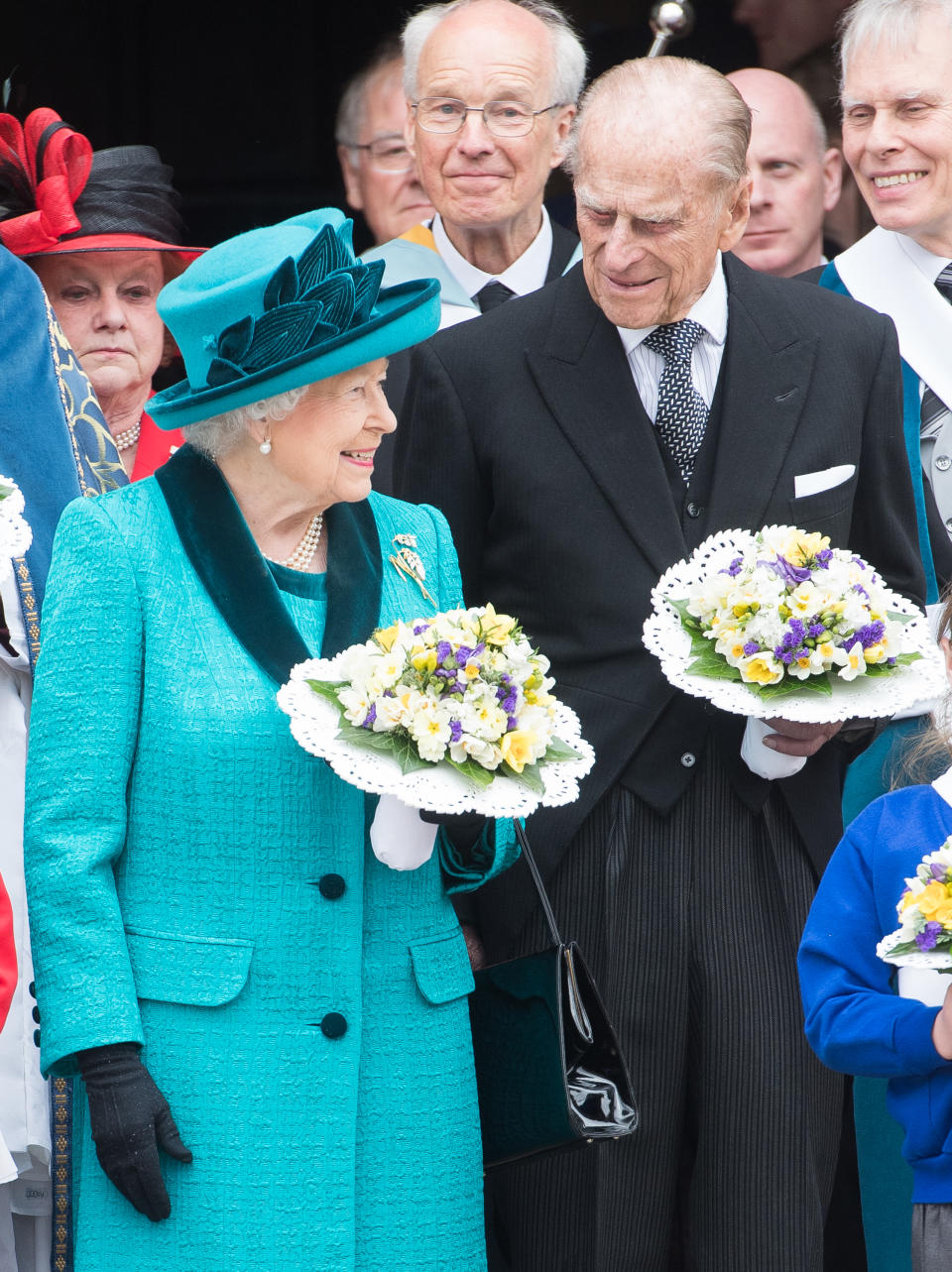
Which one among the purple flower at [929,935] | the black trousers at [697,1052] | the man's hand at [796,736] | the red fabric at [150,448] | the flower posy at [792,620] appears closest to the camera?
the purple flower at [929,935]

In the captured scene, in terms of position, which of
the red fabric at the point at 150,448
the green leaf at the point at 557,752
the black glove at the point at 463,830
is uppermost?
the red fabric at the point at 150,448

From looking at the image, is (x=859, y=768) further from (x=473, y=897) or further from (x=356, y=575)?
(x=356, y=575)

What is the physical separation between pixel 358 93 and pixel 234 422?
83.5 inches

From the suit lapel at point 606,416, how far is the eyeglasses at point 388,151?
4.53ft

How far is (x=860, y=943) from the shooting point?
9.44ft

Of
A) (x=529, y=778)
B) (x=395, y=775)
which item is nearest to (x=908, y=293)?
(x=529, y=778)

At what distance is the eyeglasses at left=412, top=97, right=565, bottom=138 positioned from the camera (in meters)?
4.27

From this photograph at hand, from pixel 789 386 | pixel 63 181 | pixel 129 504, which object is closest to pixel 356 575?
pixel 129 504

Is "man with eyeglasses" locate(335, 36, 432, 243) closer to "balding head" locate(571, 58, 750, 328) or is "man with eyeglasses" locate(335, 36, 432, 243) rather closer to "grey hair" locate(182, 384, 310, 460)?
"balding head" locate(571, 58, 750, 328)

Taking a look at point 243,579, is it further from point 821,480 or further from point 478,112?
point 478,112

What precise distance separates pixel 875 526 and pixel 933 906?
1189mm

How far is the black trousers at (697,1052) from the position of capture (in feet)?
10.5

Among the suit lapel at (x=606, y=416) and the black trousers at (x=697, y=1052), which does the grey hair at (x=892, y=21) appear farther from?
the black trousers at (x=697, y=1052)

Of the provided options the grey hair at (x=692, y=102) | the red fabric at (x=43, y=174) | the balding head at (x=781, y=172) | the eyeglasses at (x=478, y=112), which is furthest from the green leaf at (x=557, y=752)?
the balding head at (x=781, y=172)
